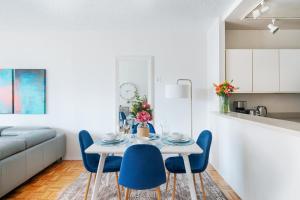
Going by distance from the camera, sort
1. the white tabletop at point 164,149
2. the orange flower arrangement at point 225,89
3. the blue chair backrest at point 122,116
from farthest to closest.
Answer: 1. the blue chair backrest at point 122,116
2. the orange flower arrangement at point 225,89
3. the white tabletop at point 164,149

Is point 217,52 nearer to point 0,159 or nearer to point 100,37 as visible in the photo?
point 100,37

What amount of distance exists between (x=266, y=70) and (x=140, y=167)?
9.46 ft

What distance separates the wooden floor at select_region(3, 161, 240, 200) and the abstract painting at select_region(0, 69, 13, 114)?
162 centimetres

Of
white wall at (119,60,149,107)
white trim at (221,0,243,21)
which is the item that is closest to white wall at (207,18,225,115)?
white trim at (221,0,243,21)

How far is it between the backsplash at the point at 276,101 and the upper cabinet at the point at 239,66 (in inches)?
19.8

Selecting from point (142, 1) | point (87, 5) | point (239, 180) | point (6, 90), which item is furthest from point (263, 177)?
point (6, 90)

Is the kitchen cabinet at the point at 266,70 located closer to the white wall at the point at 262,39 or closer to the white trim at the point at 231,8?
the white wall at the point at 262,39

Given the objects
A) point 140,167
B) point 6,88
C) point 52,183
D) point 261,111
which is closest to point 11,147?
point 52,183

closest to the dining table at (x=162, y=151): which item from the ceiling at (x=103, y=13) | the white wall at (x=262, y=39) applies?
the ceiling at (x=103, y=13)

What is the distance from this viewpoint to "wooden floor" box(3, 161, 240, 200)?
8.68 ft

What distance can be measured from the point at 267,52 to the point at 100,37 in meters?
3.11

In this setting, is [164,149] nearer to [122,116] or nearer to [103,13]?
[122,116]

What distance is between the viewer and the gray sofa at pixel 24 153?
2461 mm

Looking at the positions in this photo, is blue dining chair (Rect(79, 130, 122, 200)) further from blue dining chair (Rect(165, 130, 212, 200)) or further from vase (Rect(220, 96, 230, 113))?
vase (Rect(220, 96, 230, 113))
